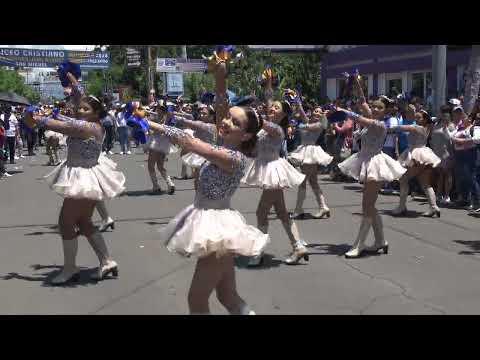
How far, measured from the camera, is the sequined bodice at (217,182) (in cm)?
405

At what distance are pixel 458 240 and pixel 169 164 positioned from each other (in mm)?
13115

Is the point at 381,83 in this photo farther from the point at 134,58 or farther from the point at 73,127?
the point at 134,58

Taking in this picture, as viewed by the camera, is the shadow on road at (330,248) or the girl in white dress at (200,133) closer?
the shadow on road at (330,248)

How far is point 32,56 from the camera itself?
51469 mm

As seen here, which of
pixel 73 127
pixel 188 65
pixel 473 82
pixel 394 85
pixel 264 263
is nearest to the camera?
pixel 73 127

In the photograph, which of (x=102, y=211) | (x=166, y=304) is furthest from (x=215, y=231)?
(x=102, y=211)

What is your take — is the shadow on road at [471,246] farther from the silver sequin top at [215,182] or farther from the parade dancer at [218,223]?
the silver sequin top at [215,182]

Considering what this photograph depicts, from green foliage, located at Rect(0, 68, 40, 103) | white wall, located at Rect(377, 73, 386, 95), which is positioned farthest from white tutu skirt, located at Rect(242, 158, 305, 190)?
green foliage, located at Rect(0, 68, 40, 103)

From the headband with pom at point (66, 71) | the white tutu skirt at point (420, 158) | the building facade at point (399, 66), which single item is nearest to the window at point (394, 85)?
the building facade at point (399, 66)

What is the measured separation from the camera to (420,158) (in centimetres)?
1031

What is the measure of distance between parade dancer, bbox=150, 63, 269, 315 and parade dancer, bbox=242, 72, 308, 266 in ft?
8.56

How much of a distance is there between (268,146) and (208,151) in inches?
125

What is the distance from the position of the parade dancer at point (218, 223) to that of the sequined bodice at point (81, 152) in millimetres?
2330

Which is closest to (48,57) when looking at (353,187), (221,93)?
(353,187)
